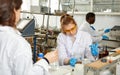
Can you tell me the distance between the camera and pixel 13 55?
3.13ft

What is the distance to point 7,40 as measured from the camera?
975 mm

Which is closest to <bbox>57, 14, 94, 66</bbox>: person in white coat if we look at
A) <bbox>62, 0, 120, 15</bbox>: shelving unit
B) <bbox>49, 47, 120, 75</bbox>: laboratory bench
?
<bbox>49, 47, 120, 75</bbox>: laboratory bench

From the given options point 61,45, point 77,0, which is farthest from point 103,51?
point 77,0

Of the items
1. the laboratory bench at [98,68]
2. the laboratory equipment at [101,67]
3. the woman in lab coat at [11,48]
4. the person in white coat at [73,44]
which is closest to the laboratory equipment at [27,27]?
the person in white coat at [73,44]

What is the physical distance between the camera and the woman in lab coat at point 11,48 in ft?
3.14

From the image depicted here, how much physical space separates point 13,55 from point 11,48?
34 mm

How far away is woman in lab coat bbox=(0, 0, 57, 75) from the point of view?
96cm

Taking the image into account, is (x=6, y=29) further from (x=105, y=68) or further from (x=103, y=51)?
(x=103, y=51)

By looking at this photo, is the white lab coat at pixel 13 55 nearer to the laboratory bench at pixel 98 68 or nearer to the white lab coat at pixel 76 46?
the laboratory bench at pixel 98 68

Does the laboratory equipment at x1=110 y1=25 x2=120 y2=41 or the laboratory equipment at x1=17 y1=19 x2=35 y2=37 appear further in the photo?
the laboratory equipment at x1=110 y1=25 x2=120 y2=41

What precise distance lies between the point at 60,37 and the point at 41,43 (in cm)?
218

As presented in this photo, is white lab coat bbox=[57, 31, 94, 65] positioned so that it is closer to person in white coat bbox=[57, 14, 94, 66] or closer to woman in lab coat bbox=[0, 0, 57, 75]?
person in white coat bbox=[57, 14, 94, 66]

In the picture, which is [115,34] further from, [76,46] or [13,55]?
[13,55]

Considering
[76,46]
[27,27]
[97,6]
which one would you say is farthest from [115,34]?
[97,6]
